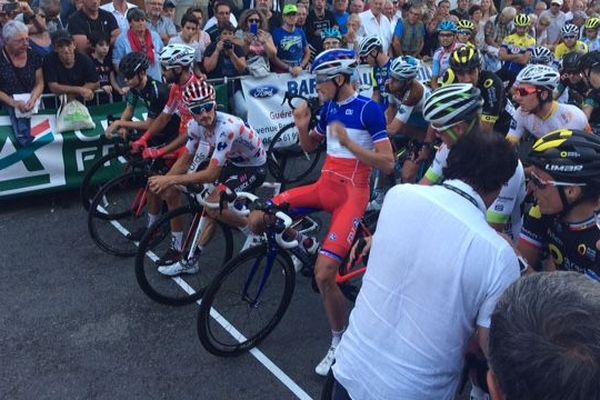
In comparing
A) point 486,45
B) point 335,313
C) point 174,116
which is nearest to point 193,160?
point 174,116

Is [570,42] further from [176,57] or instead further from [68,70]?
[68,70]

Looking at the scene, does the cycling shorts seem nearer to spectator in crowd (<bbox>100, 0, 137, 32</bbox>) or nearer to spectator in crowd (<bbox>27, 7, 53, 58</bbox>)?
spectator in crowd (<bbox>27, 7, 53, 58</bbox>)

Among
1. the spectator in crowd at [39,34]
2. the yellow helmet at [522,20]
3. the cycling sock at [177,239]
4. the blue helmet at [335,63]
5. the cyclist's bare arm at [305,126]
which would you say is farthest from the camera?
the yellow helmet at [522,20]

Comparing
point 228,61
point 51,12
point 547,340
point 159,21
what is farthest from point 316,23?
point 547,340

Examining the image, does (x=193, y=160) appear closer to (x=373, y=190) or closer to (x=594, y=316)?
(x=373, y=190)

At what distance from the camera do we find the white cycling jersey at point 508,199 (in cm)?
399

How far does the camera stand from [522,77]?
4.91 m

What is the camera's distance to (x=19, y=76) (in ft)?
→ 20.9

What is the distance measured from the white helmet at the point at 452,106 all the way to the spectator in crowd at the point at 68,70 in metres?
4.45

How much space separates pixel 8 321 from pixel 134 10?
465cm

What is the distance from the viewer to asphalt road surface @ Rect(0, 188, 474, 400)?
3914 millimetres

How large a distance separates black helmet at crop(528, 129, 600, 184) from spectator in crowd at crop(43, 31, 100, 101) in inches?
218

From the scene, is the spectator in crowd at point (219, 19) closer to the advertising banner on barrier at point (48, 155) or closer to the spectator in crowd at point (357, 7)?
the advertising banner on barrier at point (48, 155)

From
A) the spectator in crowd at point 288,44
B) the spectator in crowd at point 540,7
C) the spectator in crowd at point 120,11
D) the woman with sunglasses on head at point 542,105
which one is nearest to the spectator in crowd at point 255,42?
the spectator in crowd at point 288,44
